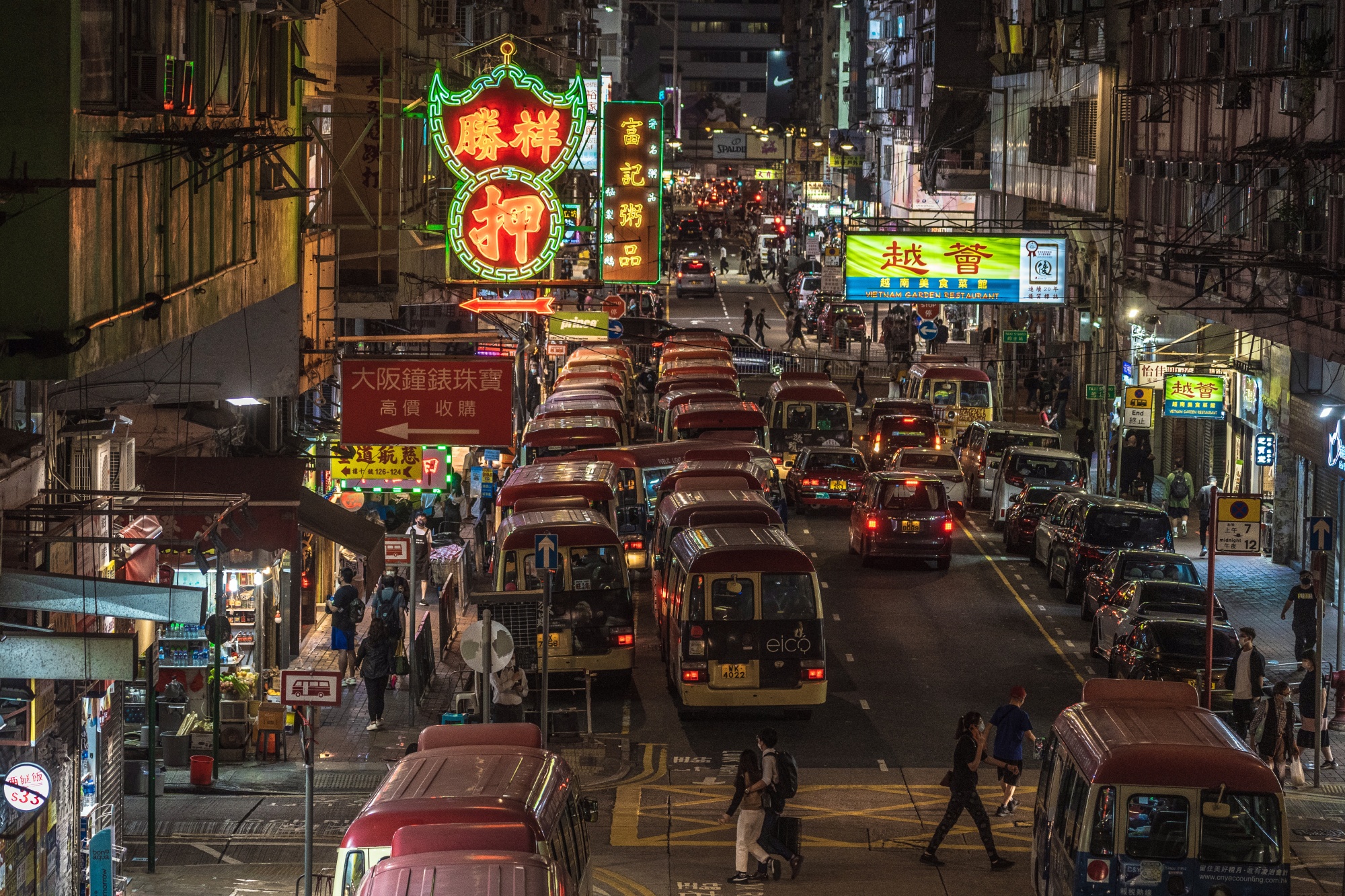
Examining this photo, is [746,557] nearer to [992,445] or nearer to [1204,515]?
[1204,515]

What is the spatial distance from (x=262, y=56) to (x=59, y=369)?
7.12 meters

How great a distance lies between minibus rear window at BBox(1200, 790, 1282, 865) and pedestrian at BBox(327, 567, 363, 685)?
14559 mm

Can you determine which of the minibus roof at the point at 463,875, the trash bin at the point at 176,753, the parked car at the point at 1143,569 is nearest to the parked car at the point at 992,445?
the parked car at the point at 1143,569

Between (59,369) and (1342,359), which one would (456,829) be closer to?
(59,369)

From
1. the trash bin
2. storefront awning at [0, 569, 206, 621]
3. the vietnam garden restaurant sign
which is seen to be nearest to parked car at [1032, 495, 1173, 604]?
the vietnam garden restaurant sign

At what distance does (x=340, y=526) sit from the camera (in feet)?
75.4

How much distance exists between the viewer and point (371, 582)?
24.7 meters

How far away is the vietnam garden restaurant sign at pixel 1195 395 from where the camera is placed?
35719mm

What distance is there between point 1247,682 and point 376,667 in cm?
1047

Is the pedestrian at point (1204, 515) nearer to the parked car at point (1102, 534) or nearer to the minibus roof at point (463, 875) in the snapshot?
the parked car at point (1102, 534)

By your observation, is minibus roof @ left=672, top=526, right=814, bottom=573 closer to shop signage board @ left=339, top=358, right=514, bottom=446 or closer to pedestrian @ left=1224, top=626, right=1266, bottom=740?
shop signage board @ left=339, top=358, right=514, bottom=446

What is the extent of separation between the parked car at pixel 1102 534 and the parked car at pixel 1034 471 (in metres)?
4.68

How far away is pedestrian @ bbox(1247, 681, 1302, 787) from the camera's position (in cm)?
1986

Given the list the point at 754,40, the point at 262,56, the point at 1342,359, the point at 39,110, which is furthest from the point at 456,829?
the point at 754,40
